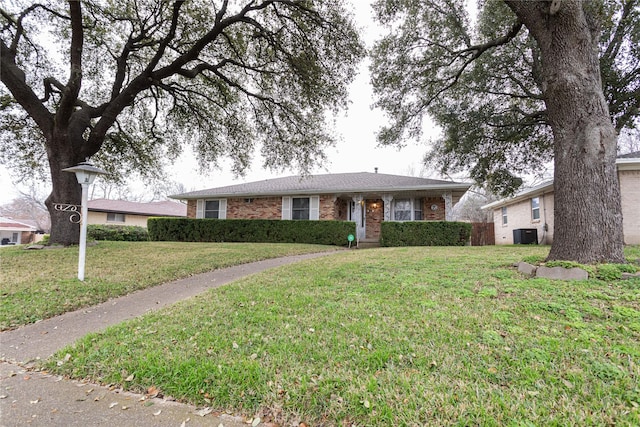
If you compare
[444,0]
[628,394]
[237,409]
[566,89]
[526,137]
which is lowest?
[237,409]

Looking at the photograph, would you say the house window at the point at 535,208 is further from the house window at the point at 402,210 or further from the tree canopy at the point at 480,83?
the house window at the point at 402,210

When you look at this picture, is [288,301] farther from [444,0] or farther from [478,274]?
[444,0]

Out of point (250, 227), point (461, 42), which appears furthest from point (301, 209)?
point (461, 42)

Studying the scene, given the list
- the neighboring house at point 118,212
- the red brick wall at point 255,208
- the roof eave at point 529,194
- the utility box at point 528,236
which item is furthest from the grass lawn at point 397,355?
the neighboring house at point 118,212

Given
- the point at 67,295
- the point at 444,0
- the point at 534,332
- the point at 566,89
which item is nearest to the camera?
the point at 534,332

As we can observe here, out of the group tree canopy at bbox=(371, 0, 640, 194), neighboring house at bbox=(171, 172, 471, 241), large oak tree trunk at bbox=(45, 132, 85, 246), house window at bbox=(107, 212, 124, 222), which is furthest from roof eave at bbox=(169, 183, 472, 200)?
house window at bbox=(107, 212, 124, 222)

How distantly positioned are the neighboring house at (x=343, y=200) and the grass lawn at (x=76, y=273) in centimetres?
609

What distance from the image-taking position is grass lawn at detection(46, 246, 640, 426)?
177 cm

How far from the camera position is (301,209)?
15211 mm

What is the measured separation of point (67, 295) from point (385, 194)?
1201 centimetres

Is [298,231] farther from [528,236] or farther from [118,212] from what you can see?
[118,212]

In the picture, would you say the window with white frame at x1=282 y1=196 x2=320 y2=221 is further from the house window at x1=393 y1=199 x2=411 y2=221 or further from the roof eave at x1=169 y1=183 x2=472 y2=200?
the house window at x1=393 y1=199 x2=411 y2=221

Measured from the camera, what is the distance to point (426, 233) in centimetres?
1223

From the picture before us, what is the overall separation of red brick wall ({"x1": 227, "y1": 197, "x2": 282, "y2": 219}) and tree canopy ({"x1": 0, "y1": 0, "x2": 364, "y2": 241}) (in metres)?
3.35
